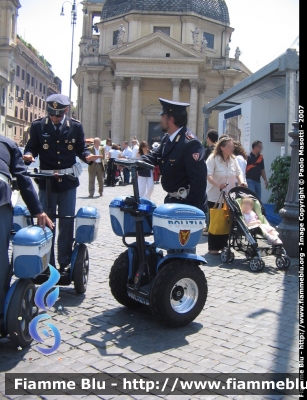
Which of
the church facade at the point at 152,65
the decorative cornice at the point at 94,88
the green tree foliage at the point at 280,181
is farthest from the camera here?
the decorative cornice at the point at 94,88

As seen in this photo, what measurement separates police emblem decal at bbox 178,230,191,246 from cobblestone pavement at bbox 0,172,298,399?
772 mm

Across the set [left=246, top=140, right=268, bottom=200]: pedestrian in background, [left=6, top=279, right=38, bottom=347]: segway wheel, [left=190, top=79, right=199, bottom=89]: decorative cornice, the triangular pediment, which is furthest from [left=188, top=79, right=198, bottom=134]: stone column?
[left=6, top=279, right=38, bottom=347]: segway wheel

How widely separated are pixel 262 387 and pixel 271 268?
4.06 meters

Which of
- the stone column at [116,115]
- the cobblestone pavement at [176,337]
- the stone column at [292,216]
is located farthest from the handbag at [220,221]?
the stone column at [116,115]

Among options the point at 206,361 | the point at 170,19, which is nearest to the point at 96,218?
the point at 206,361

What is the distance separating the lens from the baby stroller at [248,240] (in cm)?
745

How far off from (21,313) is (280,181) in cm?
766

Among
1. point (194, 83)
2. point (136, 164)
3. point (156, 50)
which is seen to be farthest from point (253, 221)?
point (194, 83)

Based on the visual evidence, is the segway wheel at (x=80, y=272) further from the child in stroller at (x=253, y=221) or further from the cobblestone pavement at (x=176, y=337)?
the child in stroller at (x=253, y=221)

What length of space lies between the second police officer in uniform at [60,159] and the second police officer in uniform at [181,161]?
947 mm

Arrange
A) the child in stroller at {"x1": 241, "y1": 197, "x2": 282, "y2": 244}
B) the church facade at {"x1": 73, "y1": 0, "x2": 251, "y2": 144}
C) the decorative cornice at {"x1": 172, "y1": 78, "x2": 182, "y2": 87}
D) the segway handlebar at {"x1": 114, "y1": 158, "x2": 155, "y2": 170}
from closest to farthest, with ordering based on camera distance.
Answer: the segway handlebar at {"x1": 114, "y1": 158, "x2": 155, "y2": 170}, the child in stroller at {"x1": 241, "y1": 197, "x2": 282, "y2": 244}, the church facade at {"x1": 73, "y1": 0, "x2": 251, "y2": 144}, the decorative cornice at {"x1": 172, "y1": 78, "x2": 182, "y2": 87}

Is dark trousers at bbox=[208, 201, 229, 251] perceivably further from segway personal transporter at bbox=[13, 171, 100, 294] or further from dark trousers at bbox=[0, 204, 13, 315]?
dark trousers at bbox=[0, 204, 13, 315]

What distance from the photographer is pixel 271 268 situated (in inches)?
299

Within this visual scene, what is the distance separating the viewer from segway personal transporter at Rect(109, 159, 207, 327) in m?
4.62
